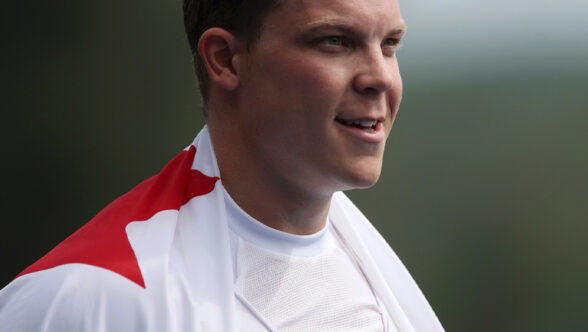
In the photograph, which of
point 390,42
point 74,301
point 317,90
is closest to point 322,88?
point 317,90

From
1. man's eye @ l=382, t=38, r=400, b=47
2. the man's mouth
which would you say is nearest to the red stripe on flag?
the man's mouth

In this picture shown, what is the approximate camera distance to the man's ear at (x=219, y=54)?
55.6 inches

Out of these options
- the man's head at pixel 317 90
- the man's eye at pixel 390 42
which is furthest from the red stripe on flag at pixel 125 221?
the man's eye at pixel 390 42

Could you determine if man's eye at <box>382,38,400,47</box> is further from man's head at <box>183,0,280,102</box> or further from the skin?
man's head at <box>183,0,280,102</box>

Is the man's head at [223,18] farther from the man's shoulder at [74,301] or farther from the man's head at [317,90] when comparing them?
the man's shoulder at [74,301]

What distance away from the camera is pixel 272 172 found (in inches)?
54.9

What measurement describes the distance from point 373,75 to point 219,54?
1.17 feet

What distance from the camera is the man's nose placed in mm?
1320

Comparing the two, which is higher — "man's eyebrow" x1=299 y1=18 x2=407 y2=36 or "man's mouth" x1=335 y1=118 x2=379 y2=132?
"man's eyebrow" x1=299 y1=18 x2=407 y2=36

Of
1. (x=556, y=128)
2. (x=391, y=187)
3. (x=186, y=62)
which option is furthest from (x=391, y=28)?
(x=556, y=128)

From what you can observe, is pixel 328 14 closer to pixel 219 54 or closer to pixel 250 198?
pixel 219 54

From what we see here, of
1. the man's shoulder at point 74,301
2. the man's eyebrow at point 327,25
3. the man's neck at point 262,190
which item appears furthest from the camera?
the man's neck at point 262,190

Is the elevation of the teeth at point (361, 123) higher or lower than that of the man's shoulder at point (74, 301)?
higher

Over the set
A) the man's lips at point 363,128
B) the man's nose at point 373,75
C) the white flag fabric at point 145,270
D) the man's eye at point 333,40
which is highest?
the man's eye at point 333,40
